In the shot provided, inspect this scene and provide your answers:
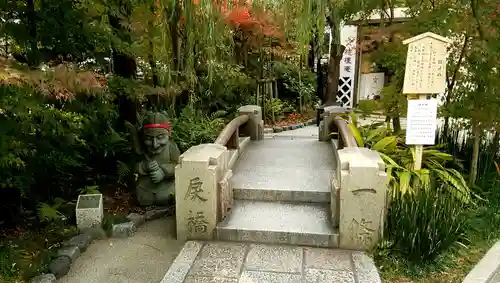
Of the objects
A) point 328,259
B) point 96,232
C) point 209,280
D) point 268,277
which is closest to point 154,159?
point 96,232

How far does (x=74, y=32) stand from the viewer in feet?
15.7

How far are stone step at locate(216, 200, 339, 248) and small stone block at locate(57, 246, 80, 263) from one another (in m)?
1.45

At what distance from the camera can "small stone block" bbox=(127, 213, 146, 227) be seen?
4.85m

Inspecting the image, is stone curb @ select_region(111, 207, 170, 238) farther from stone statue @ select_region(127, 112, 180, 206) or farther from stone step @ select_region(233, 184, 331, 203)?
stone step @ select_region(233, 184, 331, 203)

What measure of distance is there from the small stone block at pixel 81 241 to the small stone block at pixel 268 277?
→ 1776mm

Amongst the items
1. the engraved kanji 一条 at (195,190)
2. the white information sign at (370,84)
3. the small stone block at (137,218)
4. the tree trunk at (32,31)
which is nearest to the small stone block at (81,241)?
the small stone block at (137,218)

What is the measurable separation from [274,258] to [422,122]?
2506 mm

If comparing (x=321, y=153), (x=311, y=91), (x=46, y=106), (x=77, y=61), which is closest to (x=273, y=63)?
(x=311, y=91)

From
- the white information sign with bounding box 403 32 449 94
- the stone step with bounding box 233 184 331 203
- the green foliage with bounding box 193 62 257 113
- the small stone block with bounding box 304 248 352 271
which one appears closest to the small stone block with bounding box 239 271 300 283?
the small stone block with bounding box 304 248 352 271

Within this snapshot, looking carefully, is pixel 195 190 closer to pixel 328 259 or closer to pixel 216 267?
pixel 216 267

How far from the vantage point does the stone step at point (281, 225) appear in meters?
Answer: 4.20

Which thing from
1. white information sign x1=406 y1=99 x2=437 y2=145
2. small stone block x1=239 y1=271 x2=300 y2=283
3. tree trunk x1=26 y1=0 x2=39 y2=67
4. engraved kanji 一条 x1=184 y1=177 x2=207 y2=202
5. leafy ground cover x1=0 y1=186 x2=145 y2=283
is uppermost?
tree trunk x1=26 y1=0 x2=39 y2=67

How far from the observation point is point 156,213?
511 cm

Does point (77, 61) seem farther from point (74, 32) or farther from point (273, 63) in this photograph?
point (273, 63)
